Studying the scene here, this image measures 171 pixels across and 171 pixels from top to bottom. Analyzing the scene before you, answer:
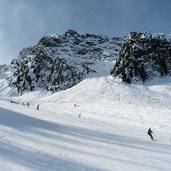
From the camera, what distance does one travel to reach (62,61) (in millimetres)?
129750

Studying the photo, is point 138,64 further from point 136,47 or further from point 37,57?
point 37,57

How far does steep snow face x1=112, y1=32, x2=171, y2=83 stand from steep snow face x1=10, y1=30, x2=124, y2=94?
112ft

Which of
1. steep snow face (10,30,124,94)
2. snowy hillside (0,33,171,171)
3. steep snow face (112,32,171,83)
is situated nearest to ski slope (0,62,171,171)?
snowy hillside (0,33,171,171)

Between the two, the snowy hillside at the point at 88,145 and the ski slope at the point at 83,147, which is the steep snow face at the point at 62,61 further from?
the ski slope at the point at 83,147

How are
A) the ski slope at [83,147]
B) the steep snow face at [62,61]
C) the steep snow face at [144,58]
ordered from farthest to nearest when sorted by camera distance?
the steep snow face at [62,61] → the steep snow face at [144,58] → the ski slope at [83,147]

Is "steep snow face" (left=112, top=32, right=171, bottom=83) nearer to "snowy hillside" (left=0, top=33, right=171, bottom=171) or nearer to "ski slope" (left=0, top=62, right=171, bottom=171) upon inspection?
"snowy hillside" (left=0, top=33, right=171, bottom=171)

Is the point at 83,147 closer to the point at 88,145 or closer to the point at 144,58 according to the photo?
the point at 88,145

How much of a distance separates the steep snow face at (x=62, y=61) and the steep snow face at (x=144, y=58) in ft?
112

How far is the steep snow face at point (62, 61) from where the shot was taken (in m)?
120

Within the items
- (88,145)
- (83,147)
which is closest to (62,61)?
(88,145)

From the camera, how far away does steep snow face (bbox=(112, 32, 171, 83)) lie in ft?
243

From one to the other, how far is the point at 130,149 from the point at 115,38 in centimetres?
18256

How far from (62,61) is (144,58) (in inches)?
2306

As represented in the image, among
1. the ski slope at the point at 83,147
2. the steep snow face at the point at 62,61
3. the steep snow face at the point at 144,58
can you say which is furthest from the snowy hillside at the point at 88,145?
the steep snow face at the point at 62,61
